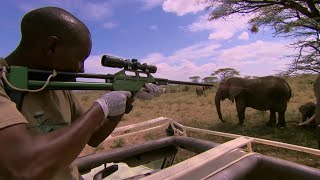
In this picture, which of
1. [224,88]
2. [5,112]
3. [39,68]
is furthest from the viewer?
[224,88]

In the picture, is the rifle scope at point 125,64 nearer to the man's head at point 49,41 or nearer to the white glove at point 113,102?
the white glove at point 113,102

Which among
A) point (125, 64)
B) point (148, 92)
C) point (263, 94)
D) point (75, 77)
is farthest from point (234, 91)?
point (75, 77)

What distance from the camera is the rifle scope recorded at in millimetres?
1877

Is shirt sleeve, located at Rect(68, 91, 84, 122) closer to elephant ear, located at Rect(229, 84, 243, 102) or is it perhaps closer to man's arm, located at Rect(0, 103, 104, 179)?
man's arm, located at Rect(0, 103, 104, 179)

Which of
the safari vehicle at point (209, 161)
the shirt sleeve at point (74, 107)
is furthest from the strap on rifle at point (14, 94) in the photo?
the safari vehicle at point (209, 161)

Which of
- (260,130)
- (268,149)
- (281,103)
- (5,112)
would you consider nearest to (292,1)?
(281,103)

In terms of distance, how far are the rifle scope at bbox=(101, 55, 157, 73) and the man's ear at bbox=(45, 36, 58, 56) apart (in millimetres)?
400

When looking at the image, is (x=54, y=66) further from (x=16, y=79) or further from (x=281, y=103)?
(x=281, y=103)

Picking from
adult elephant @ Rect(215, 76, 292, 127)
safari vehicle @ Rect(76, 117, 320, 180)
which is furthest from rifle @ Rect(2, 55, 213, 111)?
adult elephant @ Rect(215, 76, 292, 127)

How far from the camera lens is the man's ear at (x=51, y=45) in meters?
1.49

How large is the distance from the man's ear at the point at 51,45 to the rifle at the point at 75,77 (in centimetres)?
10

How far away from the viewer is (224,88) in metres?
10.9

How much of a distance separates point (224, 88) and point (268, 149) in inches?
182

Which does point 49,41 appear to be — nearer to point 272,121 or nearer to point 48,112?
point 48,112
